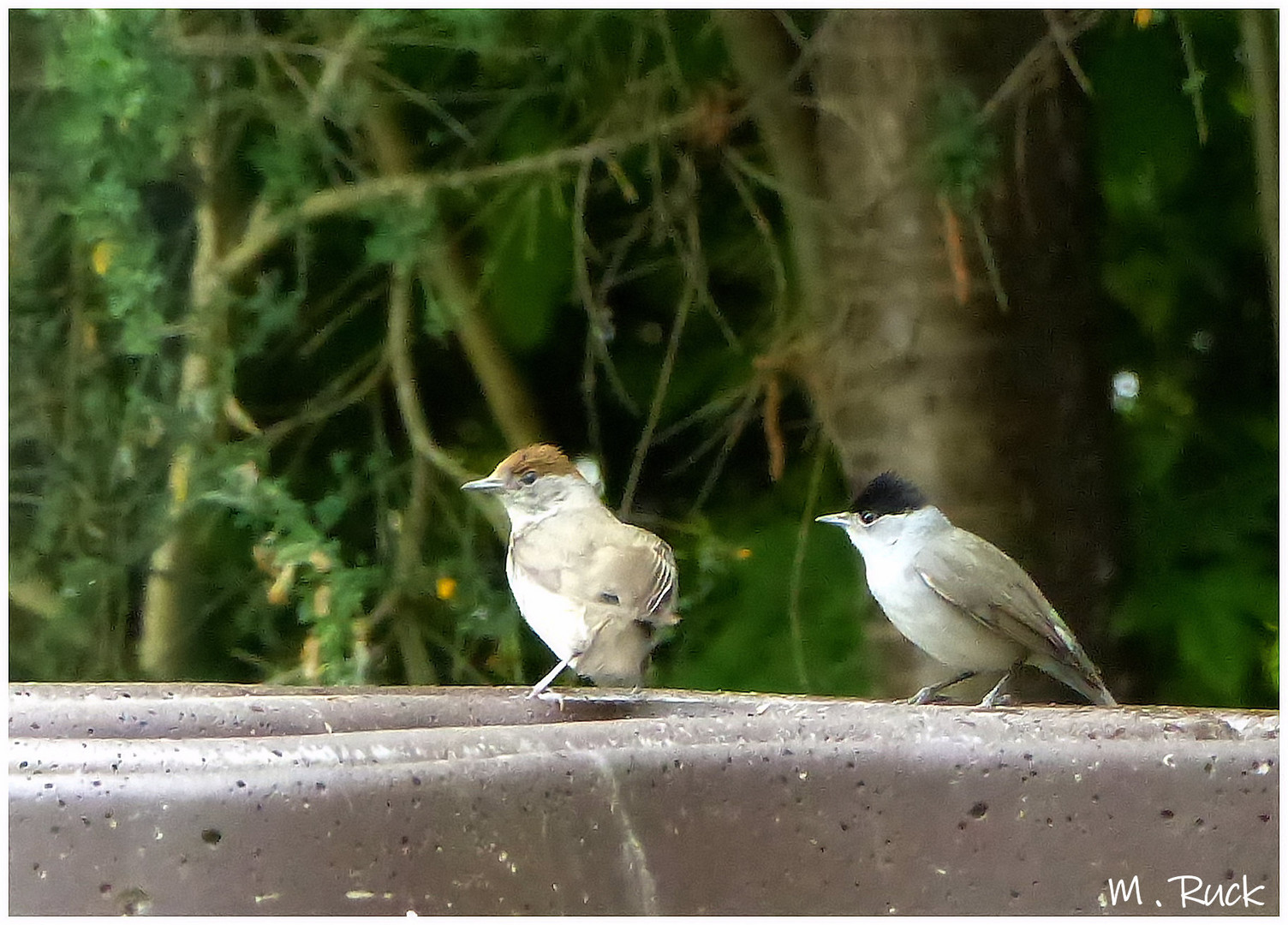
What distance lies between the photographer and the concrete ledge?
4.27 ft

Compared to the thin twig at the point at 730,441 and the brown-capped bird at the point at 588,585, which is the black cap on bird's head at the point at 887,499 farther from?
the thin twig at the point at 730,441

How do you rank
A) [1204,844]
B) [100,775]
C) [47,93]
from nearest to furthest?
1. [100,775]
2. [1204,844]
3. [47,93]

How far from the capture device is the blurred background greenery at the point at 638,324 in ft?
8.80

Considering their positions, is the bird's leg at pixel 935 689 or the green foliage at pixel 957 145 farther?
the green foliage at pixel 957 145

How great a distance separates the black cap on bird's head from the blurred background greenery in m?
0.32

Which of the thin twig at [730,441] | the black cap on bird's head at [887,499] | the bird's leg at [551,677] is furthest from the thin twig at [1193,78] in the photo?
the bird's leg at [551,677]

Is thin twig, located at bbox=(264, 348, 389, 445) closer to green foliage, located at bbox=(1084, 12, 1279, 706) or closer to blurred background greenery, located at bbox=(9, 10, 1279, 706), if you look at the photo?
blurred background greenery, located at bbox=(9, 10, 1279, 706)

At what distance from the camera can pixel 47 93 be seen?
2.64 meters

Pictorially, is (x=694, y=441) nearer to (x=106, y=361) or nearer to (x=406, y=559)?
(x=406, y=559)

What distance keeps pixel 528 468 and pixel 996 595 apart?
0.73 metres

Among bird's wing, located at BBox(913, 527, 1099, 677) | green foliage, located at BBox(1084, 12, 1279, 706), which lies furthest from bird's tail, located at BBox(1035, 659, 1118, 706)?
green foliage, located at BBox(1084, 12, 1279, 706)

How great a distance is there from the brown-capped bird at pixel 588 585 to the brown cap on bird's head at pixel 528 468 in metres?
0.03

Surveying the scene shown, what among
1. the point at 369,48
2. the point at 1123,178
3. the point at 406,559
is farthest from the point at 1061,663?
the point at 369,48

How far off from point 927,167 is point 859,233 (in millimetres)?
168
